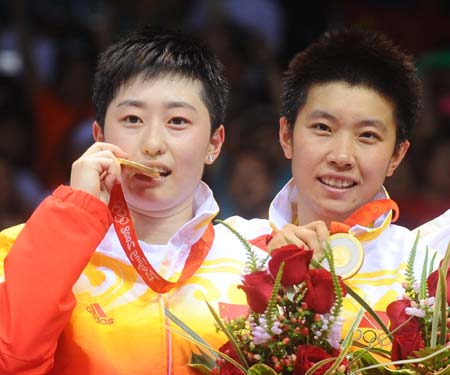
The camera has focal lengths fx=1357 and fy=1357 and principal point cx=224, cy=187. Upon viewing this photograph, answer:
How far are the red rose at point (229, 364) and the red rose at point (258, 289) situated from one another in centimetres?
12

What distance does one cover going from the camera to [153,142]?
13.1 feet

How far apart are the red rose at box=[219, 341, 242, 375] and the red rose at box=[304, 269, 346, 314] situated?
24 cm

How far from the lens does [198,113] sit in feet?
13.5

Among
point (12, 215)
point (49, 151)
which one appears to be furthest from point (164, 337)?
point (49, 151)

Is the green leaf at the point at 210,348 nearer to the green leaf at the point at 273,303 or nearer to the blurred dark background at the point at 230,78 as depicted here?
the green leaf at the point at 273,303

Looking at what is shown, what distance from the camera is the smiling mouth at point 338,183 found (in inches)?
167

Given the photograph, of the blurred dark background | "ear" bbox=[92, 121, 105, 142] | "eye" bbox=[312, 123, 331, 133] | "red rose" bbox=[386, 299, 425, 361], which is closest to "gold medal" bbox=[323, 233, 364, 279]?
"red rose" bbox=[386, 299, 425, 361]

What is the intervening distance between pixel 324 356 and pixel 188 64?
3.71 ft

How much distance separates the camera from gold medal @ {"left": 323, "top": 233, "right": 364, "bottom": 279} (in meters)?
3.87

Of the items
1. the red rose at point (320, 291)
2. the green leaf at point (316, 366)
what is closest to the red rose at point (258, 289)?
the red rose at point (320, 291)

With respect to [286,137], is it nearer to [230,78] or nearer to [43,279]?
[43,279]

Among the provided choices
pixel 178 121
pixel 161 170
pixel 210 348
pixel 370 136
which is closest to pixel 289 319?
pixel 210 348

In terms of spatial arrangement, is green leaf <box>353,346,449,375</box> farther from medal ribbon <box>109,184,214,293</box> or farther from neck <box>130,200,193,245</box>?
neck <box>130,200,193,245</box>

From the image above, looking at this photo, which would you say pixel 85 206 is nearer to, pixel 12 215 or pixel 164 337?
pixel 164 337
